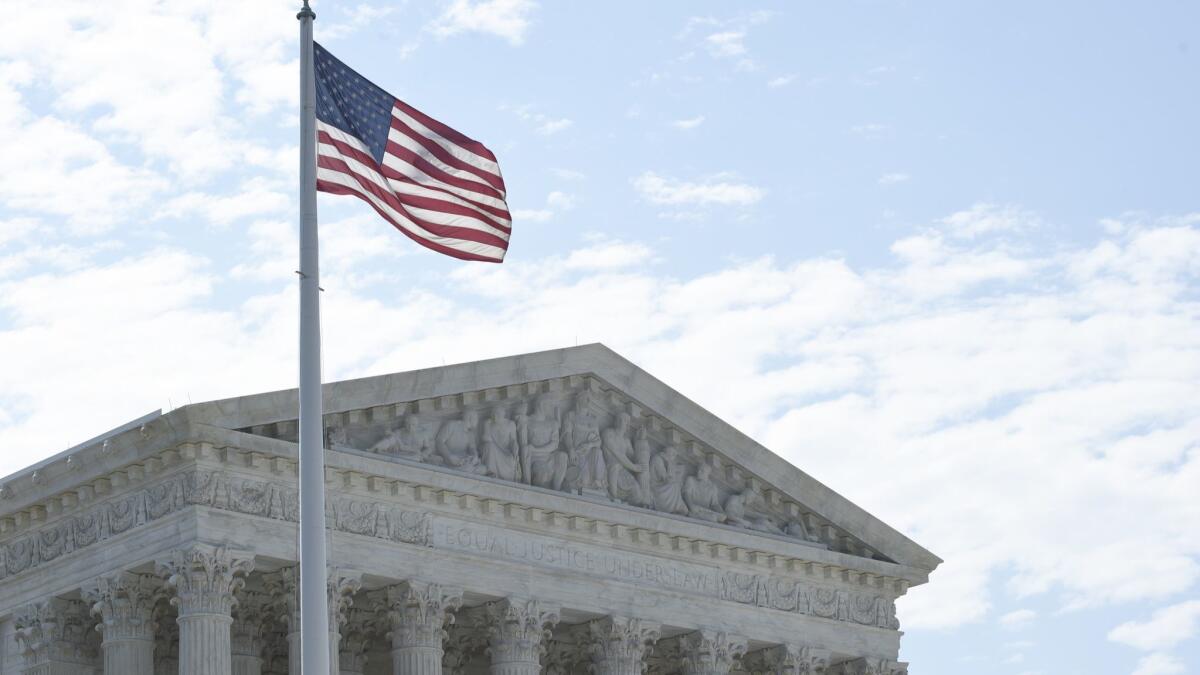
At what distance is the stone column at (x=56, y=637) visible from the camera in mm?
45156

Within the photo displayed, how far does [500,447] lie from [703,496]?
6.25 m

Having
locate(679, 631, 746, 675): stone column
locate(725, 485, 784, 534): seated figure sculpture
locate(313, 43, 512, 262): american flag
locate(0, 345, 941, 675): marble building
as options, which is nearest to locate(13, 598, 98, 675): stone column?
locate(0, 345, 941, 675): marble building

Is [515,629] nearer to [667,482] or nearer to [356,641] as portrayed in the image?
[356,641]

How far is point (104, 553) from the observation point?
44.2m

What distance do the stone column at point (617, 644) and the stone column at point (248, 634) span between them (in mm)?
7324

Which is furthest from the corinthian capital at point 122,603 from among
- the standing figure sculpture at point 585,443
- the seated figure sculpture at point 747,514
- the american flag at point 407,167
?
the american flag at point 407,167

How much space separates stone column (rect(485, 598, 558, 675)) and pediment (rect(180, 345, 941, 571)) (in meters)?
2.80

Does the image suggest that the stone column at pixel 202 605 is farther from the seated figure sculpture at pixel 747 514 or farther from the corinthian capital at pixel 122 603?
the seated figure sculpture at pixel 747 514

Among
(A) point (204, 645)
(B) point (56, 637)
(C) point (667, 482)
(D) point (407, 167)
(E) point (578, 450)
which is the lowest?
(A) point (204, 645)

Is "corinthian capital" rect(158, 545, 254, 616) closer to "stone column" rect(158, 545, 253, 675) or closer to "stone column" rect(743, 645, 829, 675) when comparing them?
"stone column" rect(158, 545, 253, 675)

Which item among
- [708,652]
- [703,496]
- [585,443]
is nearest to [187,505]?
[585,443]

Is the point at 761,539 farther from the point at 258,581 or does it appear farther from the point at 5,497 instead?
the point at 5,497

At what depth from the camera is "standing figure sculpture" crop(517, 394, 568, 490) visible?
48.5 m

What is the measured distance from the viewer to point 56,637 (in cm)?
4525
